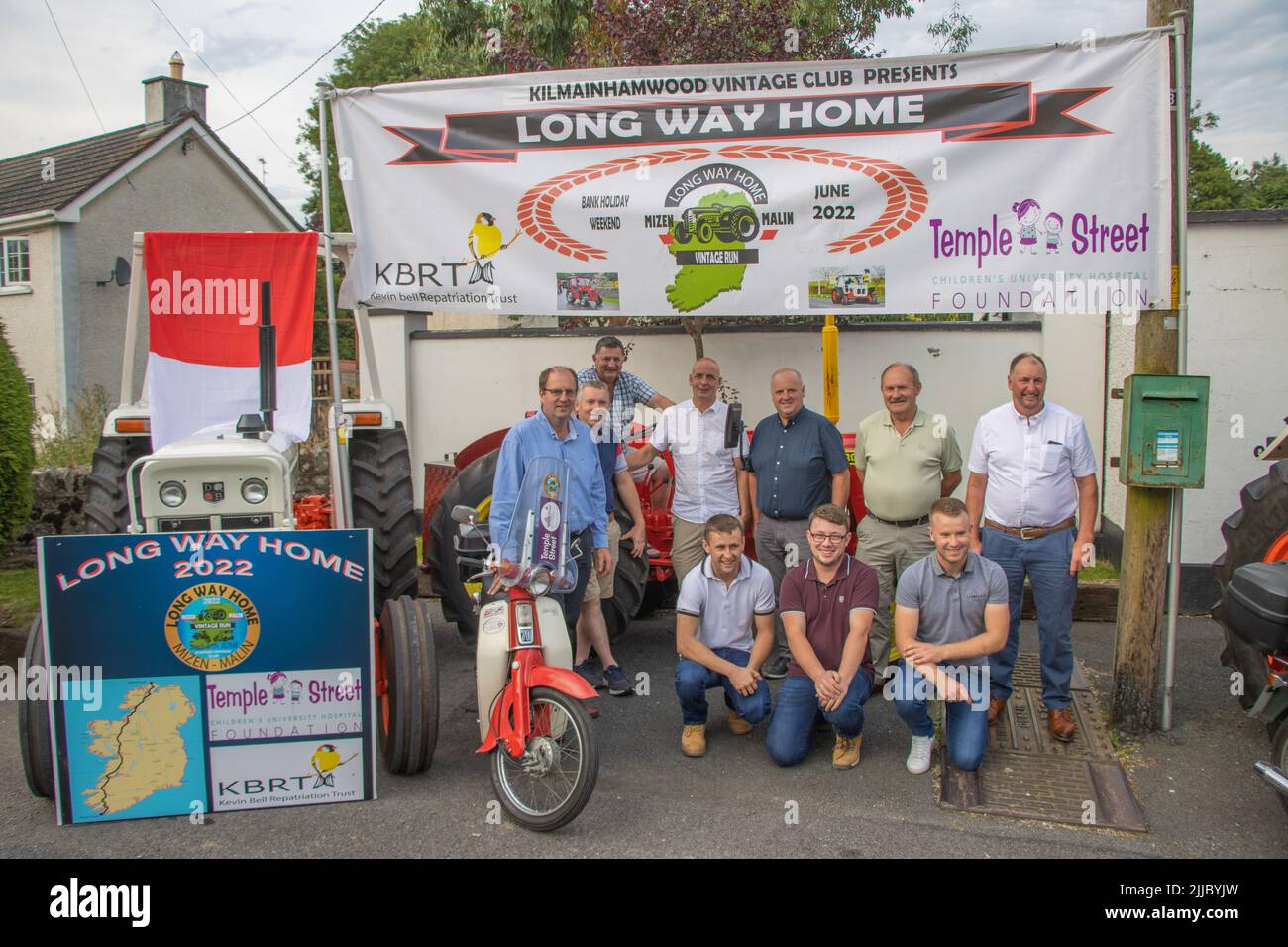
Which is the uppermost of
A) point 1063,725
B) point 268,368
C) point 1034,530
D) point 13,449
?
point 268,368

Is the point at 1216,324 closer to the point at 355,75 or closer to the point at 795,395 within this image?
the point at 795,395

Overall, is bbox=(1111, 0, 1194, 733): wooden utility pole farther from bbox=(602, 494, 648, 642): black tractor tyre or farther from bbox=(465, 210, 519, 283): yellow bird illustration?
bbox=(465, 210, 519, 283): yellow bird illustration

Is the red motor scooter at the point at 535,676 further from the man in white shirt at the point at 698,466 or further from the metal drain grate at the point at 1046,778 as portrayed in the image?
the metal drain grate at the point at 1046,778

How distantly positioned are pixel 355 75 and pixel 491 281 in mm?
31076

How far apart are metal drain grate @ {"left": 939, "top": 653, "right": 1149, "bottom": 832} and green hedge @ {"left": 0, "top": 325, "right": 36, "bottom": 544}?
606 cm

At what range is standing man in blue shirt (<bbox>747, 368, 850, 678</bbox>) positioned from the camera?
5.37 m

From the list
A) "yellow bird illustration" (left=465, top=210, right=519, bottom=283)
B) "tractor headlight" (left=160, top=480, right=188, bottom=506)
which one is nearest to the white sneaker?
"yellow bird illustration" (left=465, top=210, right=519, bottom=283)

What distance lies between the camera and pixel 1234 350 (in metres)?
6.93

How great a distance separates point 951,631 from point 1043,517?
2.51 ft

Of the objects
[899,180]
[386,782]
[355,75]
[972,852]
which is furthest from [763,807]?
[355,75]

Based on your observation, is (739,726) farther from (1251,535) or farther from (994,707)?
Result: (1251,535)

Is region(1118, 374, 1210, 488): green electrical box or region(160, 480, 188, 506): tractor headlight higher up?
region(1118, 374, 1210, 488): green electrical box

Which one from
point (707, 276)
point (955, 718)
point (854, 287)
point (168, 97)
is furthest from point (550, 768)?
point (168, 97)

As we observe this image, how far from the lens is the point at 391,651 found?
173 inches
